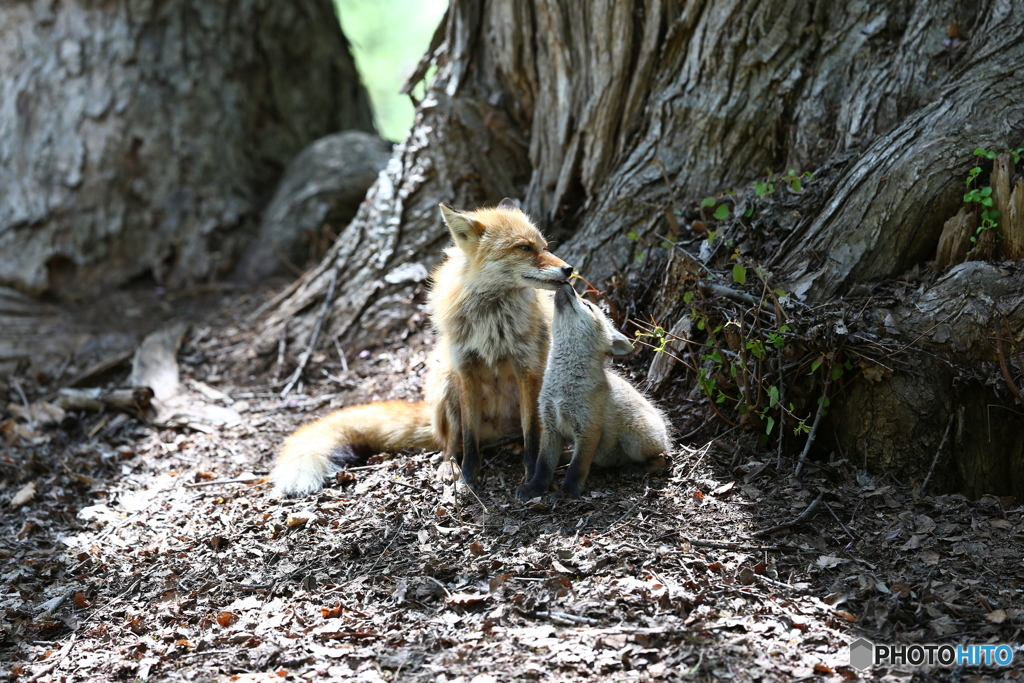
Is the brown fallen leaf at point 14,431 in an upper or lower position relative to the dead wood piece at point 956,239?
lower

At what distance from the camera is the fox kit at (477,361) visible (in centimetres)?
454

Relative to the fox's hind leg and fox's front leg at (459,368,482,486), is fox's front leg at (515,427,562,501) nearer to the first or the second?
the fox's hind leg

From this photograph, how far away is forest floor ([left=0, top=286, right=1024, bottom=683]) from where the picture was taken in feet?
10.4

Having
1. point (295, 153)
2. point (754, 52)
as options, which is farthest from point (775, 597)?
point (295, 153)

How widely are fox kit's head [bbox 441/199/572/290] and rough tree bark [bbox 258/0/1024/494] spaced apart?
3.52 ft

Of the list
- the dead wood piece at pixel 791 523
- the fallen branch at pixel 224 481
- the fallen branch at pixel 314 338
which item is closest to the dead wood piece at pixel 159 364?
the fallen branch at pixel 314 338

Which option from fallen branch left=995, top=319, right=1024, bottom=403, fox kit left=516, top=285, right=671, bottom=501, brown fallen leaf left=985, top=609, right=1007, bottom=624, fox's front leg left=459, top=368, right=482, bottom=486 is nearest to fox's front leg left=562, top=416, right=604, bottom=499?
fox kit left=516, top=285, right=671, bottom=501

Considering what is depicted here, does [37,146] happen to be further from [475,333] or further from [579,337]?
[579,337]

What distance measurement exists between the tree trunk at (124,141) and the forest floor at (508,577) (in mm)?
3829

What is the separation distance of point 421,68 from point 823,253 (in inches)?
173

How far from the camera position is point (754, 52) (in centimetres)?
538

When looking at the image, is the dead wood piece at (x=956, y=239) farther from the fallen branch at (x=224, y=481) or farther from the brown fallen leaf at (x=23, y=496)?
the brown fallen leaf at (x=23, y=496)

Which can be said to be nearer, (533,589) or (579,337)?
(533,589)

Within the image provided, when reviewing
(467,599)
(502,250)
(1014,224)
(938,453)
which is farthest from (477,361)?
(1014,224)
